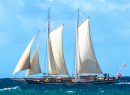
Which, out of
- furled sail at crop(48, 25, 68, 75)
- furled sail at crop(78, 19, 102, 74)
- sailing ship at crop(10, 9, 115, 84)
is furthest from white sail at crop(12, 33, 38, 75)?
furled sail at crop(78, 19, 102, 74)

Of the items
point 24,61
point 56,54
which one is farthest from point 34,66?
point 56,54

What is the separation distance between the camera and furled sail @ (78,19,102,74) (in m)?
72.5

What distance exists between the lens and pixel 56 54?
72.8 meters

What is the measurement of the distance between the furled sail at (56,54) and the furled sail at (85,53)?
4140 mm

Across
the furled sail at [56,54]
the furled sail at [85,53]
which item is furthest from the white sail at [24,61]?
the furled sail at [85,53]

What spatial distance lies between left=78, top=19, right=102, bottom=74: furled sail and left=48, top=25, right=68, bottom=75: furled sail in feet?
13.6

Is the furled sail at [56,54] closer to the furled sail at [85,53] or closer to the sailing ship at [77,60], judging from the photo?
the sailing ship at [77,60]

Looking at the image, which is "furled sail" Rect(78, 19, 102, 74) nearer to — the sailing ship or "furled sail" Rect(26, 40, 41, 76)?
the sailing ship

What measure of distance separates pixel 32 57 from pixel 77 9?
49.5 feet

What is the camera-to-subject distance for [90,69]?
7394 cm


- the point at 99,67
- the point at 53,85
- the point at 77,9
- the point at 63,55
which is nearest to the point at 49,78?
the point at 53,85

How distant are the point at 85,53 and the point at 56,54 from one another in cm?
650

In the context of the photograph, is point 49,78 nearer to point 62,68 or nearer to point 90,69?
point 62,68

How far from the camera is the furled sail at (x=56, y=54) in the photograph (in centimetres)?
7275
